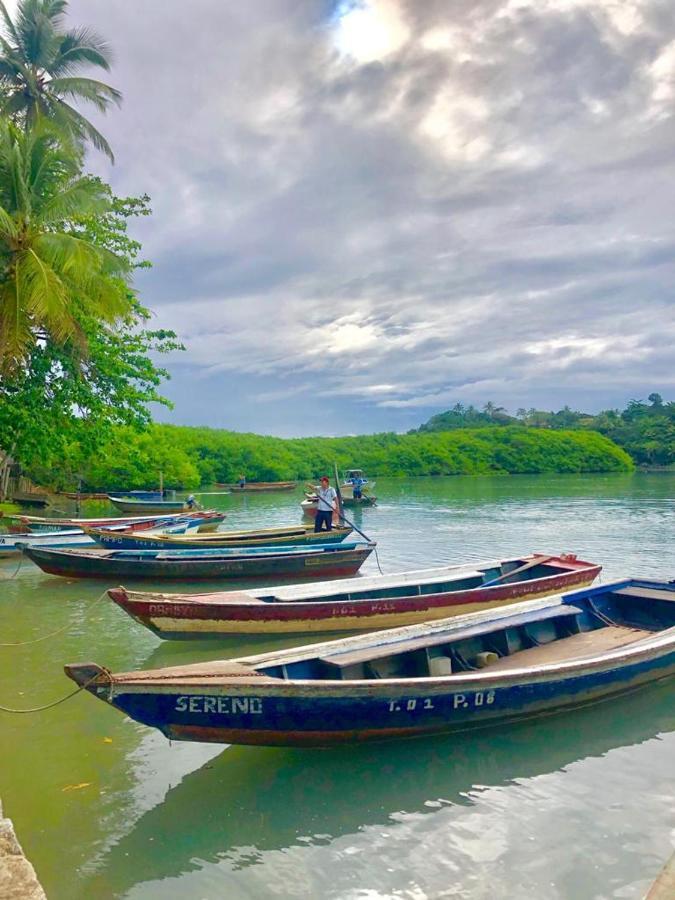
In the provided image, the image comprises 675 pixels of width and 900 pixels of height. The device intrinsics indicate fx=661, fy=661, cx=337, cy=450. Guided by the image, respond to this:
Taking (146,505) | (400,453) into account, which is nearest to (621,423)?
(400,453)

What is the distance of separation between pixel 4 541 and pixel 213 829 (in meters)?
13.3

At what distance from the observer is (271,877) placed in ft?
14.0

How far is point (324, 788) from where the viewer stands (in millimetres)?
5324

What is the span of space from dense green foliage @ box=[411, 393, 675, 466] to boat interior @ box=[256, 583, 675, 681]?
71.8 meters

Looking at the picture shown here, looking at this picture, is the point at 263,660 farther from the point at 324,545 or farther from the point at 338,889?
the point at 324,545

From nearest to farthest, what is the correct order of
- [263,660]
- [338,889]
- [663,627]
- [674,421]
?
[338,889], [263,660], [663,627], [674,421]

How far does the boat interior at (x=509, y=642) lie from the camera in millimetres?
6195

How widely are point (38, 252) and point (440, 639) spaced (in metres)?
11.6

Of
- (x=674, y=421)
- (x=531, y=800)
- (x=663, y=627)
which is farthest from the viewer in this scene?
(x=674, y=421)

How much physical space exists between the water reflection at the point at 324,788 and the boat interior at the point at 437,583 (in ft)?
11.4

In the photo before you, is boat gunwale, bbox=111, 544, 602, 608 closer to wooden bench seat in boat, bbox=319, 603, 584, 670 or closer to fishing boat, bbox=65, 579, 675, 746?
wooden bench seat in boat, bbox=319, 603, 584, 670

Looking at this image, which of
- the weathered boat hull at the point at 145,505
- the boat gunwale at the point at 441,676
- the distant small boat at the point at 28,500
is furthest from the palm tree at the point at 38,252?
the distant small boat at the point at 28,500

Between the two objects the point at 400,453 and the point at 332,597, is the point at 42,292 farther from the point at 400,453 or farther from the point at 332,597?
the point at 400,453

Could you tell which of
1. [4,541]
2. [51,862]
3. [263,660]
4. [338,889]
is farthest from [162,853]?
[4,541]
